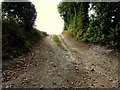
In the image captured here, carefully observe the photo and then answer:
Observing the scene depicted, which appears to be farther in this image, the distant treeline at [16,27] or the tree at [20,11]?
the tree at [20,11]

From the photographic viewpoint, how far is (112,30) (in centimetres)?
1236

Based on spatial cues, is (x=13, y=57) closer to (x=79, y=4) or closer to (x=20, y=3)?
(x=20, y=3)

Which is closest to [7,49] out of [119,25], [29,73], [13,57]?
[13,57]

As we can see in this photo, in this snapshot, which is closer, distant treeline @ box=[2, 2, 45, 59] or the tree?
distant treeline @ box=[2, 2, 45, 59]

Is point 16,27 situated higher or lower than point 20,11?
lower

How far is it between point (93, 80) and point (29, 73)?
3.01 m

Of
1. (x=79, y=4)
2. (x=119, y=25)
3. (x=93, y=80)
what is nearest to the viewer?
(x=93, y=80)

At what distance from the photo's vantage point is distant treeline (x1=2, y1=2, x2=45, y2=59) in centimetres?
1071

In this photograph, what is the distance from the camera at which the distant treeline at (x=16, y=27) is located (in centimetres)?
1071

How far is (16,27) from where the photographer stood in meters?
12.9

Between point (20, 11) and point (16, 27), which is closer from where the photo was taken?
point (16, 27)

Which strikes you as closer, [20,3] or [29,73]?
[29,73]

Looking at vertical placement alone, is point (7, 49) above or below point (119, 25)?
below

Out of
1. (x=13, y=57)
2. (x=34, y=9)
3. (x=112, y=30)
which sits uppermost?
(x=34, y=9)
